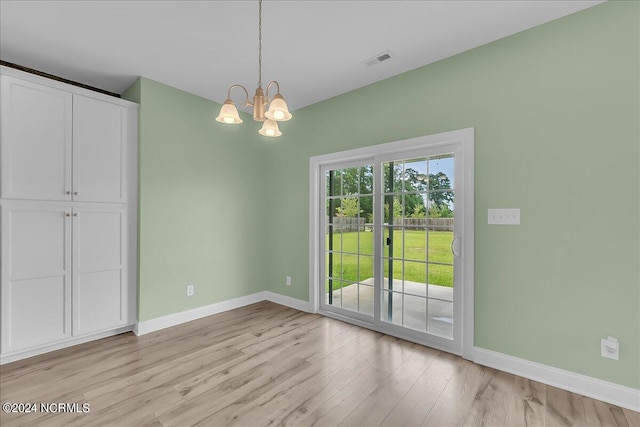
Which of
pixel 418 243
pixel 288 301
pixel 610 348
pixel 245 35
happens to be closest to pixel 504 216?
pixel 418 243

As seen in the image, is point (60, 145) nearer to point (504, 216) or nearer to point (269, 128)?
point (269, 128)

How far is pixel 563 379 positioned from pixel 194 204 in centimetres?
379

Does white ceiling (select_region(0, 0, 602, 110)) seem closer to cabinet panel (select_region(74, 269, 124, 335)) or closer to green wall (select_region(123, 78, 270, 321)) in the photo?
green wall (select_region(123, 78, 270, 321))

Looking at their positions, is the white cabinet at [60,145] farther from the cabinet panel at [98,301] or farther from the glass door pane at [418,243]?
the glass door pane at [418,243]

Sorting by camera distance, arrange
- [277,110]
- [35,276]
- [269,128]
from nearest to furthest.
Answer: [277,110]
[269,128]
[35,276]

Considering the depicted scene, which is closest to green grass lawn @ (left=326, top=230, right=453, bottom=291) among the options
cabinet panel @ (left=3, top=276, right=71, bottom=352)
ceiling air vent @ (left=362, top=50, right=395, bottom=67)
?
ceiling air vent @ (left=362, top=50, right=395, bottom=67)

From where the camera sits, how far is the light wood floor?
1746 mm

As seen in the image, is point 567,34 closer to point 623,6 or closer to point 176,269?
point 623,6

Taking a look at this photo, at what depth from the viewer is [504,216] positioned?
7.52 ft

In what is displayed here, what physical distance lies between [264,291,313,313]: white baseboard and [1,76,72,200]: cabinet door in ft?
8.52

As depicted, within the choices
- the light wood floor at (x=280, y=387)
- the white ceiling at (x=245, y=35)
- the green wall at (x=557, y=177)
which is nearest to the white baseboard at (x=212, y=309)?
the light wood floor at (x=280, y=387)

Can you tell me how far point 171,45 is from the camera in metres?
2.43

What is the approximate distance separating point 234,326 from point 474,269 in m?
2.55

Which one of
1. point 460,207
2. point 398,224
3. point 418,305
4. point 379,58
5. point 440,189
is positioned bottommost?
point 418,305
